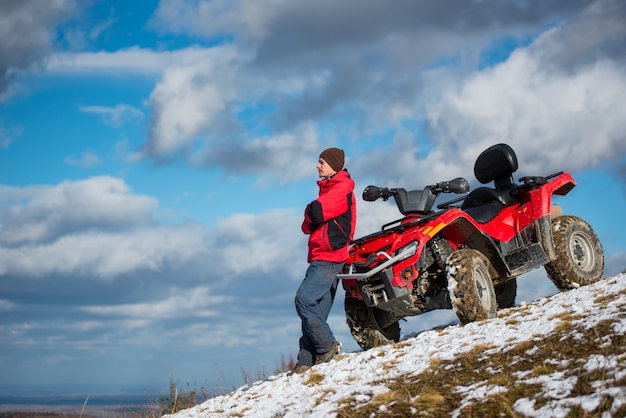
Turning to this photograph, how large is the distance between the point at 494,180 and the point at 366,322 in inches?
124

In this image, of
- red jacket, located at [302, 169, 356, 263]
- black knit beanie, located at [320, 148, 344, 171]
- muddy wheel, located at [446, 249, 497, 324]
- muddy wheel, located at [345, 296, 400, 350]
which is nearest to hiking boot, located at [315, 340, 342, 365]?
muddy wheel, located at [345, 296, 400, 350]

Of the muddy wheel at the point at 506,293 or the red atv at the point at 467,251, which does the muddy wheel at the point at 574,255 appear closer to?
the red atv at the point at 467,251

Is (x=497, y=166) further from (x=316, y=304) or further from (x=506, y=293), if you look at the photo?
(x=316, y=304)

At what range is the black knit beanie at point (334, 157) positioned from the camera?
26.8 feet

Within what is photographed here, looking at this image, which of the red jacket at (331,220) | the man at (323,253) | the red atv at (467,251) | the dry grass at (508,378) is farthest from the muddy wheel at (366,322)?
the dry grass at (508,378)

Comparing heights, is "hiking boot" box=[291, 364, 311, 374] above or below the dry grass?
above

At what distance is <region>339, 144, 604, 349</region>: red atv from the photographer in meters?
7.99

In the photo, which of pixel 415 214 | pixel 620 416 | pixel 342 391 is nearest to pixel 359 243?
pixel 415 214

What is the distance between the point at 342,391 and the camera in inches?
242

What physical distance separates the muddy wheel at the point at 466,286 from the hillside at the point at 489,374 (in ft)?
0.67

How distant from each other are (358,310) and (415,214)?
1.45 m

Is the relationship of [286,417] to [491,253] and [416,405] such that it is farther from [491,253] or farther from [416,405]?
[491,253]

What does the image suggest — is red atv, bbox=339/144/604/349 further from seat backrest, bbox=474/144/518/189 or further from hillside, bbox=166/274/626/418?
hillside, bbox=166/274/626/418

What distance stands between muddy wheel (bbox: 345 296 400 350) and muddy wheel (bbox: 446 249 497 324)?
116cm
